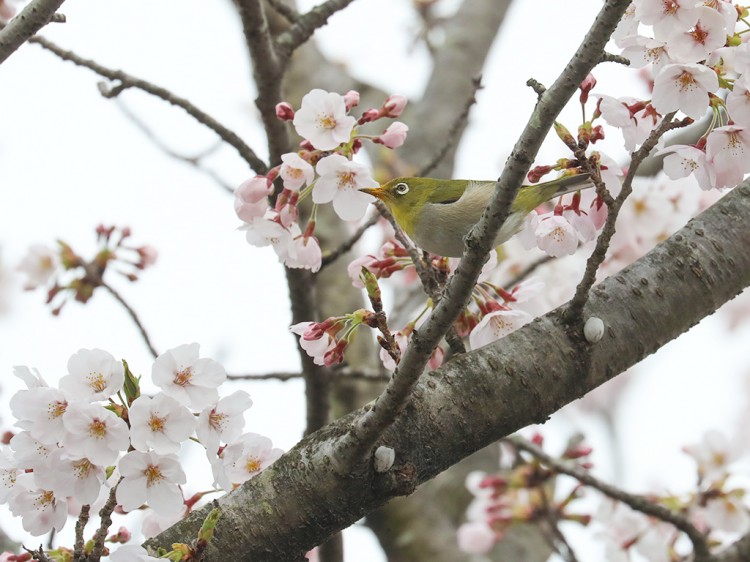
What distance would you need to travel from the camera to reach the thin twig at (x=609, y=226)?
1.51 m

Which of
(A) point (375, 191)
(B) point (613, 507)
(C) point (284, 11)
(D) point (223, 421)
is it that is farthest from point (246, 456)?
(B) point (613, 507)

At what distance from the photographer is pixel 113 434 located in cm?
157

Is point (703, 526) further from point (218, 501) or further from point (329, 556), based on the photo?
point (218, 501)

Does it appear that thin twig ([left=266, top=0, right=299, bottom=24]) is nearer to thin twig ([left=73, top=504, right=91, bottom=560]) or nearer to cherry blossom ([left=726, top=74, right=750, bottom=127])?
cherry blossom ([left=726, top=74, right=750, bottom=127])

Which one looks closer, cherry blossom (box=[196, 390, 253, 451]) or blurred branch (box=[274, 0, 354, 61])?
cherry blossom (box=[196, 390, 253, 451])

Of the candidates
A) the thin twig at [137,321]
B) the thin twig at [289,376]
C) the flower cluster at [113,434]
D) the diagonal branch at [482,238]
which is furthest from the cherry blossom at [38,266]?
the diagonal branch at [482,238]

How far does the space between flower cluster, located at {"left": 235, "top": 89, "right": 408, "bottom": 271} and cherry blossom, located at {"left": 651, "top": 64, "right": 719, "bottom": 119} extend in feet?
2.23

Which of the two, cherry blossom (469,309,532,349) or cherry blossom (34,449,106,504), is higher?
cherry blossom (469,309,532,349)

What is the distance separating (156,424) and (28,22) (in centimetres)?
82

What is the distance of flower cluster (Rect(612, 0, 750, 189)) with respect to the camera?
1685 millimetres

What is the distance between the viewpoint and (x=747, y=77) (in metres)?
1.66

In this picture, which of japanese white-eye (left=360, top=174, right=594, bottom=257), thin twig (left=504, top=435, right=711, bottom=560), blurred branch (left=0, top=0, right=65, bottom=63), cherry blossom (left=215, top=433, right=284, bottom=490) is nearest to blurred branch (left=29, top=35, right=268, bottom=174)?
japanese white-eye (left=360, top=174, right=594, bottom=257)

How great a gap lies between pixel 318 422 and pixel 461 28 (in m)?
4.06

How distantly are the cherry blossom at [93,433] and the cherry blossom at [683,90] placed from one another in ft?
4.16
